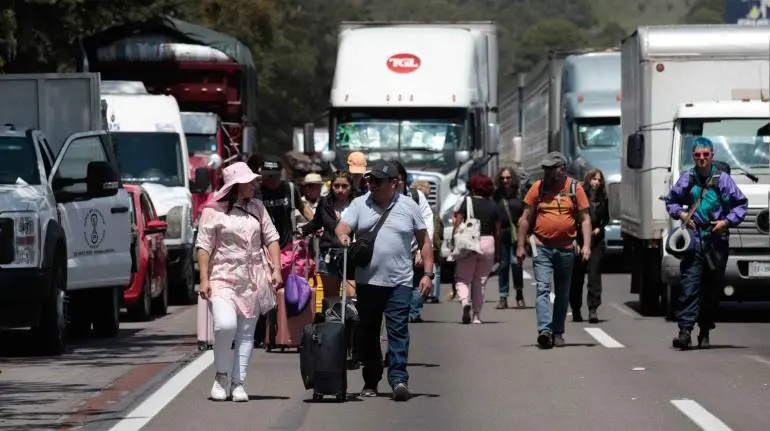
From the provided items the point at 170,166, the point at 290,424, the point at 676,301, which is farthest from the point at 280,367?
the point at 170,166

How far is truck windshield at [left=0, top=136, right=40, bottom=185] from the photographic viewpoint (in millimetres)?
18266

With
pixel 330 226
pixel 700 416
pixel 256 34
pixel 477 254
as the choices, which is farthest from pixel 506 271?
pixel 256 34

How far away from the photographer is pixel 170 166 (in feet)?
93.8

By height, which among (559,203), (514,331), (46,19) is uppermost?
(46,19)

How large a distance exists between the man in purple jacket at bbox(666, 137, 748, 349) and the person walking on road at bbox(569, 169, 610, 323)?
311cm

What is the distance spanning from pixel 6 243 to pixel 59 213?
1.24 metres

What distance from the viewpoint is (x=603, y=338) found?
19500 millimetres

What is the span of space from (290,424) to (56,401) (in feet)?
7.24

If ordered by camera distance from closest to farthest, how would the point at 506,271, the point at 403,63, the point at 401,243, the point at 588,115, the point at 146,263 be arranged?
the point at 401,243, the point at 146,263, the point at 506,271, the point at 403,63, the point at 588,115

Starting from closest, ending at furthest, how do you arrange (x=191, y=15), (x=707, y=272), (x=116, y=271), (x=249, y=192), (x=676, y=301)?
(x=249, y=192) < (x=707, y=272) < (x=116, y=271) < (x=676, y=301) < (x=191, y=15)

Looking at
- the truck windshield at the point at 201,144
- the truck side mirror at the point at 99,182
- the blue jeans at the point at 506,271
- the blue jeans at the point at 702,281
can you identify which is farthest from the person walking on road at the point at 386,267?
the truck windshield at the point at 201,144

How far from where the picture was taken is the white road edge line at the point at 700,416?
12.2 m

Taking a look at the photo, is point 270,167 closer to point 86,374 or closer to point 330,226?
point 330,226

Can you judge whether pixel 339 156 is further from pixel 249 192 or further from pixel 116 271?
pixel 249 192
